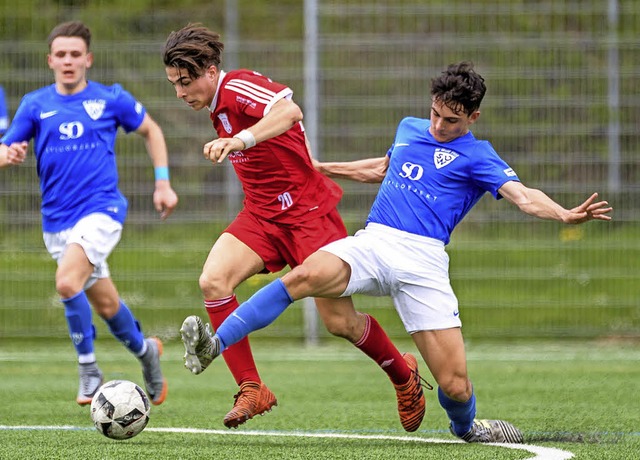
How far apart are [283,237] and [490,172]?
3.58 ft

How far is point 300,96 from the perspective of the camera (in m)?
11.4

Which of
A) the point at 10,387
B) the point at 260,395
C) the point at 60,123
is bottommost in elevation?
the point at 10,387

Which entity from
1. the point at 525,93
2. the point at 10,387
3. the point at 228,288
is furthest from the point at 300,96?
the point at 228,288

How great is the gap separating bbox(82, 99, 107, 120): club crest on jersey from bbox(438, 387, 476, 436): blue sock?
280 cm

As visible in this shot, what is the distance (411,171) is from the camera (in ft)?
19.2

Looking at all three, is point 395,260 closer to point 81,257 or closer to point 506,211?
point 81,257

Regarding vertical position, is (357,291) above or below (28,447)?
above

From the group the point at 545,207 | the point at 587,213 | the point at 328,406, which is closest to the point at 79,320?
the point at 328,406

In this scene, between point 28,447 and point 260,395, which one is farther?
point 260,395

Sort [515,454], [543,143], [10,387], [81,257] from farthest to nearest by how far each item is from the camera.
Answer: [543,143]
[10,387]
[81,257]
[515,454]

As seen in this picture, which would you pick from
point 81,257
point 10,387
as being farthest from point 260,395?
point 10,387

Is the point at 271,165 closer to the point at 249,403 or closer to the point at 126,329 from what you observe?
the point at 249,403

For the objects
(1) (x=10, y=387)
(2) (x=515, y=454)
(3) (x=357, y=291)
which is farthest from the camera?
(1) (x=10, y=387)

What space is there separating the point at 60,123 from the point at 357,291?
2.46m
